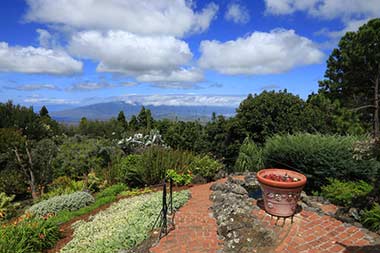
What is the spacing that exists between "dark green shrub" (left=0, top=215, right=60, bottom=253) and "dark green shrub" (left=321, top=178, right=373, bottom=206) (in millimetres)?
5247

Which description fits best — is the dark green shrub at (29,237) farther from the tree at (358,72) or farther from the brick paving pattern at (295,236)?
the tree at (358,72)

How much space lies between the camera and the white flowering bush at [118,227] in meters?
3.97

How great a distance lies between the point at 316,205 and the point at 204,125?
6.72 meters

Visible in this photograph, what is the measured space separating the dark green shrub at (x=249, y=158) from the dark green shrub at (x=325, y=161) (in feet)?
6.51

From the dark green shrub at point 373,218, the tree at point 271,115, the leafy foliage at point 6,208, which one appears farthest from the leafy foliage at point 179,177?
the leafy foliage at point 6,208

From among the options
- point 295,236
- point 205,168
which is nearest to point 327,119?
point 205,168

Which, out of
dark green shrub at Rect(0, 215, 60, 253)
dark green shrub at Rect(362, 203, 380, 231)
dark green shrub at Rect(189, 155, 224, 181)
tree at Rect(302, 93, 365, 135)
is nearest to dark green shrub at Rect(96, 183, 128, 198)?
dark green shrub at Rect(189, 155, 224, 181)

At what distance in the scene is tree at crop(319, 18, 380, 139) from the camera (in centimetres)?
1320

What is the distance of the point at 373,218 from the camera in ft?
12.5

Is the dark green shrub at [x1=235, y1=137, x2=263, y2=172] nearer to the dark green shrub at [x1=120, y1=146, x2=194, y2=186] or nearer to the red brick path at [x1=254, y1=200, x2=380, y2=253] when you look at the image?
the dark green shrub at [x1=120, y1=146, x2=194, y2=186]

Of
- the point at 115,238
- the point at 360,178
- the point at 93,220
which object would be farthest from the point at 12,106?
the point at 360,178

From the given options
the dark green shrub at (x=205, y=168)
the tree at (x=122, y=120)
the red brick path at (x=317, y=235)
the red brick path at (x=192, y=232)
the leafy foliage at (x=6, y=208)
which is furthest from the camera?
the tree at (x=122, y=120)

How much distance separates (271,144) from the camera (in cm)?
680

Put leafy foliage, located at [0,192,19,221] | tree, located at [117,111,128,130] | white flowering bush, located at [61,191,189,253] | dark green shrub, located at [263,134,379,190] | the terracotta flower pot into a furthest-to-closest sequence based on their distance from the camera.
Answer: tree, located at [117,111,128,130]
leafy foliage, located at [0,192,19,221]
dark green shrub, located at [263,134,379,190]
the terracotta flower pot
white flowering bush, located at [61,191,189,253]
